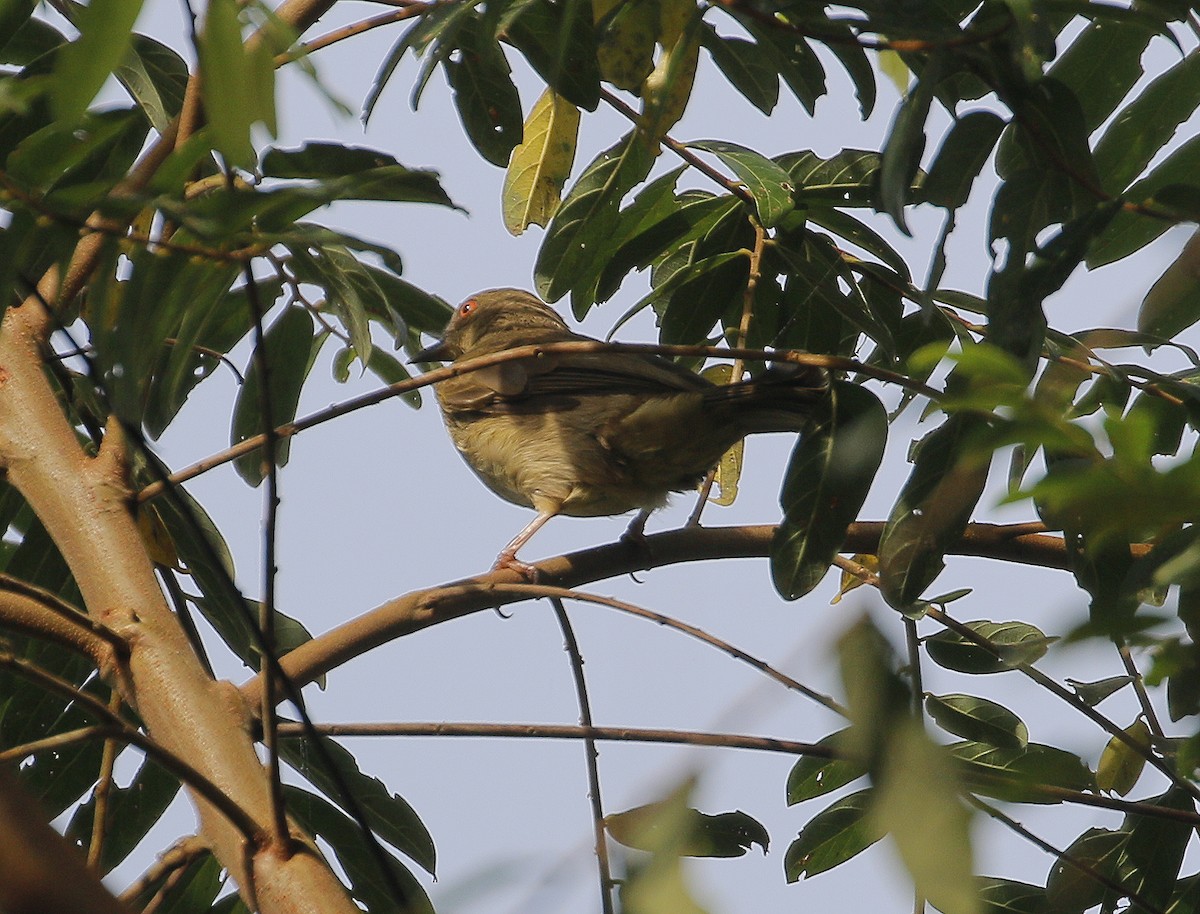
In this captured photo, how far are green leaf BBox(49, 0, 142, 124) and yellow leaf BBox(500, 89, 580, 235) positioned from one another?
237 cm

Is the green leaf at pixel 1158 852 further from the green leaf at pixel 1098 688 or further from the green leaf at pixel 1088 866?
the green leaf at pixel 1098 688

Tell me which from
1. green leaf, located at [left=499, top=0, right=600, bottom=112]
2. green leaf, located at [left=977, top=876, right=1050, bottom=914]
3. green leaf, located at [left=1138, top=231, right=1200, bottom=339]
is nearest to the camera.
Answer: green leaf, located at [left=1138, top=231, right=1200, bottom=339]

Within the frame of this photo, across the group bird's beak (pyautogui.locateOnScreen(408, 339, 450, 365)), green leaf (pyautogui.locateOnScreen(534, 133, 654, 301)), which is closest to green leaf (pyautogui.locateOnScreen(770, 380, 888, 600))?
green leaf (pyautogui.locateOnScreen(534, 133, 654, 301))

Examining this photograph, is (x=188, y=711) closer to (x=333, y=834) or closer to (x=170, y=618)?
(x=170, y=618)

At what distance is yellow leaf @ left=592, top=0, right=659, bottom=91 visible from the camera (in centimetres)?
273

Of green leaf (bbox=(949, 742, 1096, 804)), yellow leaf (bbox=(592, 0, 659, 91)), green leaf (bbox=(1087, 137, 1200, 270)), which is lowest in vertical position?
green leaf (bbox=(949, 742, 1096, 804))

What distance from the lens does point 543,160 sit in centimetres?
377

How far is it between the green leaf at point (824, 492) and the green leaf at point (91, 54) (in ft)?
6.35

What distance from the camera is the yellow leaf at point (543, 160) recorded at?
147 inches

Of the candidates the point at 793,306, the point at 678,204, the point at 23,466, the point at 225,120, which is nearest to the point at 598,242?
the point at 678,204

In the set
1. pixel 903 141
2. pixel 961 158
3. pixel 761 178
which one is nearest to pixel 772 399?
pixel 761 178

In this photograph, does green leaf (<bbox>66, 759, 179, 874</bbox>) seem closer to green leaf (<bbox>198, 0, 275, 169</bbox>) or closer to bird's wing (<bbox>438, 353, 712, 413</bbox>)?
green leaf (<bbox>198, 0, 275, 169</bbox>)

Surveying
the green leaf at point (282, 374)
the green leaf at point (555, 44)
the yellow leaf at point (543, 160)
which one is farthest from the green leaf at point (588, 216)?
the green leaf at point (282, 374)

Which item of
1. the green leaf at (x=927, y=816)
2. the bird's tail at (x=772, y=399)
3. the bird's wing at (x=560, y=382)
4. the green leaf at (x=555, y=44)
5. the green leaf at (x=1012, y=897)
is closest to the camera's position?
the green leaf at (x=927, y=816)
